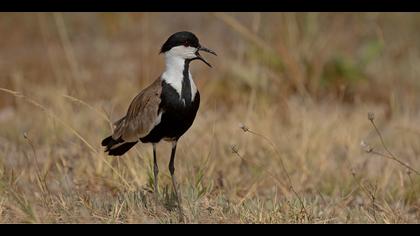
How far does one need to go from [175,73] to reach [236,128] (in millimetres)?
2282

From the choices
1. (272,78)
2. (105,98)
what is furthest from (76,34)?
(272,78)

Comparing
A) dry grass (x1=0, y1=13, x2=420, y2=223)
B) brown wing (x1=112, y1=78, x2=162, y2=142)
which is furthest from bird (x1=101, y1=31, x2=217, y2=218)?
dry grass (x1=0, y1=13, x2=420, y2=223)

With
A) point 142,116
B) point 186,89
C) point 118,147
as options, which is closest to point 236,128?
point 118,147

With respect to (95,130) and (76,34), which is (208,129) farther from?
(76,34)

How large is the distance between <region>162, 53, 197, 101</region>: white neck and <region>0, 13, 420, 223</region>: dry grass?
0.45 metres

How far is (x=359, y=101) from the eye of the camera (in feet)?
24.7

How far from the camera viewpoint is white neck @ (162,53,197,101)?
4.28 metres

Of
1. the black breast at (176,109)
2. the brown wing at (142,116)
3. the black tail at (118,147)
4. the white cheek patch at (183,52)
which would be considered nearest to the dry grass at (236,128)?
the black tail at (118,147)

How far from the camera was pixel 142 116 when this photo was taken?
4441 millimetres

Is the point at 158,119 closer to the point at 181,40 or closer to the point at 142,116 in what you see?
the point at 142,116

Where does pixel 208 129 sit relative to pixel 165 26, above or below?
below

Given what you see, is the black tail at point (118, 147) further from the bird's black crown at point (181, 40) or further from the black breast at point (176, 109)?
the bird's black crown at point (181, 40)

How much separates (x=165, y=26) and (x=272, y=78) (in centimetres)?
411
